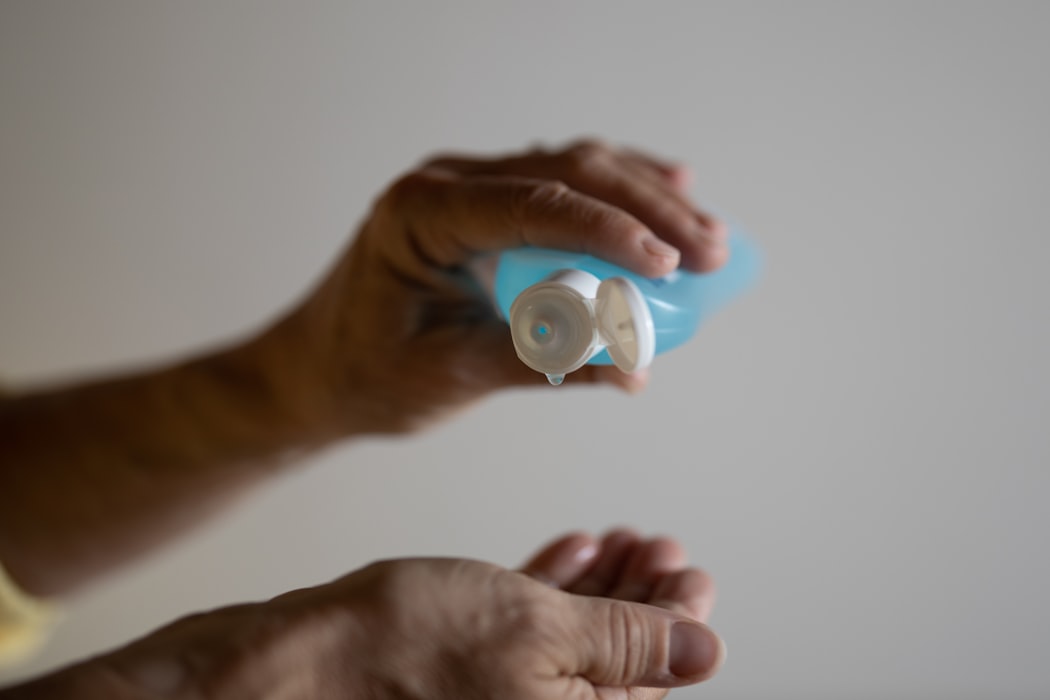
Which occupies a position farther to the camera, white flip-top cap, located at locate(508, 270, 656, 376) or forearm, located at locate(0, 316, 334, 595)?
forearm, located at locate(0, 316, 334, 595)

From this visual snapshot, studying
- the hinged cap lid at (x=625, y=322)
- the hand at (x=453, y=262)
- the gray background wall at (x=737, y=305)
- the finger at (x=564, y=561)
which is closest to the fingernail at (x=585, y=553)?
the finger at (x=564, y=561)

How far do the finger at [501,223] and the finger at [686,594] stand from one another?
0.17 m

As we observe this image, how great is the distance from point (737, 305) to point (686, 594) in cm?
42

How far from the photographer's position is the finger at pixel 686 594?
446 mm

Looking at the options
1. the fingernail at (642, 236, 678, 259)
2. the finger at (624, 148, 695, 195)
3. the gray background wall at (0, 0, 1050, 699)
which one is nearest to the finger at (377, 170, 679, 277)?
the fingernail at (642, 236, 678, 259)

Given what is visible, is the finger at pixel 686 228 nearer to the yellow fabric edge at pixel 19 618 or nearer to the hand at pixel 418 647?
the hand at pixel 418 647

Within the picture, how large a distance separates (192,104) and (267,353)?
0.95 ft

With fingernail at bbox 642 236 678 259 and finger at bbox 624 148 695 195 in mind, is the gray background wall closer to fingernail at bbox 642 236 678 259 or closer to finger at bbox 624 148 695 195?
finger at bbox 624 148 695 195

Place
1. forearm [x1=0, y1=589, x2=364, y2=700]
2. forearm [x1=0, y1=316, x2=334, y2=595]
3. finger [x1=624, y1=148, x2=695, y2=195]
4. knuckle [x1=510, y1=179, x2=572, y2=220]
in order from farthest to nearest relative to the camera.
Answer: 1. forearm [x1=0, y1=316, x2=334, y2=595]
2. finger [x1=624, y1=148, x2=695, y2=195]
3. knuckle [x1=510, y1=179, x2=572, y2=220]
4. forearm [x1=0, y1=589, x2=364, y2=700]

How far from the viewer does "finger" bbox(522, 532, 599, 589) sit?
517 mm

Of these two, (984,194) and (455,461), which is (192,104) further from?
(984,194)

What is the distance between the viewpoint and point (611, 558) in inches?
21.3

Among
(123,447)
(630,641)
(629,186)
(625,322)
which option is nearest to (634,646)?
(630,641)

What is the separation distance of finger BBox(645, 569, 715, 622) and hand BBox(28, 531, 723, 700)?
2.4 inches
